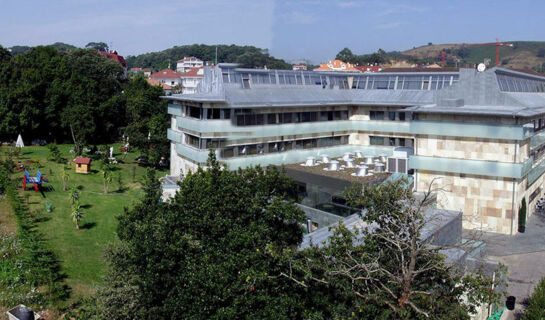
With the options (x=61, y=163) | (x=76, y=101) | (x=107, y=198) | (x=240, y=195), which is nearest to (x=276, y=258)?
(x=240, y=195)

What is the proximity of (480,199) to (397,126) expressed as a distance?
46.4 ft

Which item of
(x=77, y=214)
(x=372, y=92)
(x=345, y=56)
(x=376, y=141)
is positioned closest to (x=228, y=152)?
(x=77, y=214)

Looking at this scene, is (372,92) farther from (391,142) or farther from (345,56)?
(345,56)

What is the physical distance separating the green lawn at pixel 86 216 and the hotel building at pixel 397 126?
7375mm

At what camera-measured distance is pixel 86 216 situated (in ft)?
133

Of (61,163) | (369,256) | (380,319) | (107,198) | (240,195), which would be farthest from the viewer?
(61,163)

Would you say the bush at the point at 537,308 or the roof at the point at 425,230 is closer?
the bush at the point at 537,308

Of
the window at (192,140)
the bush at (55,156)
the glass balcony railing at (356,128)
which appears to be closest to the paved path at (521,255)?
the glass balcony railing at (356,128)

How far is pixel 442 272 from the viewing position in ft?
54.0

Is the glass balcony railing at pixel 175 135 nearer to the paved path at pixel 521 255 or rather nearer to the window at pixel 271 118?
the window at pixel 271 118

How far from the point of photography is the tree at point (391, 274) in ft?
50.4

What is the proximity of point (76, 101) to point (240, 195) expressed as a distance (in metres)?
56.3

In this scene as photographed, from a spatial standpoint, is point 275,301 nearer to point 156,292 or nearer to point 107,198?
point 156,292

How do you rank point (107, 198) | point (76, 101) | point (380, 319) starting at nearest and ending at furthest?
point (380, 319)
point (107, 198)
point (76, 101)
